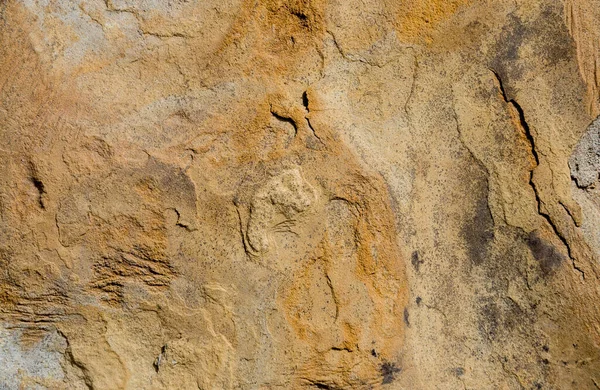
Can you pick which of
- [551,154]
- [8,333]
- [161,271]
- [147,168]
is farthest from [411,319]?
[8,333]

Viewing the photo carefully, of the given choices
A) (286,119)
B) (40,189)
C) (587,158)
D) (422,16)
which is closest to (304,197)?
(286,119)

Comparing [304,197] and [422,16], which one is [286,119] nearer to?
[304,197]

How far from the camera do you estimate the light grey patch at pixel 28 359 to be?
77.4 inches

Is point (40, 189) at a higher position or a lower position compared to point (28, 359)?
higher

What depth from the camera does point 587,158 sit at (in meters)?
2.04

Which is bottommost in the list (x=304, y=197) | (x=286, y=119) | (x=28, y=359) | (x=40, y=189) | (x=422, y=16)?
(x=28, y=359)

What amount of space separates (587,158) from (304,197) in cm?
103

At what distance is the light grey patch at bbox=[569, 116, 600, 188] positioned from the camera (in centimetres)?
203

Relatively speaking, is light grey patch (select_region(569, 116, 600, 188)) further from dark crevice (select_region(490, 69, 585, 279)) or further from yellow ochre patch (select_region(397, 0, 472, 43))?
yellow ochre patch (select_region(397, 0, 472, 43))

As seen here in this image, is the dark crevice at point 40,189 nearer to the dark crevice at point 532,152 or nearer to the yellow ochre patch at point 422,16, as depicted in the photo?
the yellow ochre patch at point 422,16

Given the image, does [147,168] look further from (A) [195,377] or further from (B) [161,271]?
(A) [195,377]

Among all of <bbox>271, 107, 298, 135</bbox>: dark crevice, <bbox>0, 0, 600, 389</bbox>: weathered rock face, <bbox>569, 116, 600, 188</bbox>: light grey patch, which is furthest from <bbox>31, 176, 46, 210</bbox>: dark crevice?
<bbox>569, 116, 600, 188</bbox>: light grey patch

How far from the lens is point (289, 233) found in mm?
2057

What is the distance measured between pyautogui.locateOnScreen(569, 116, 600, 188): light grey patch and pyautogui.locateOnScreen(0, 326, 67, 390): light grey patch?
1937 millimetres
